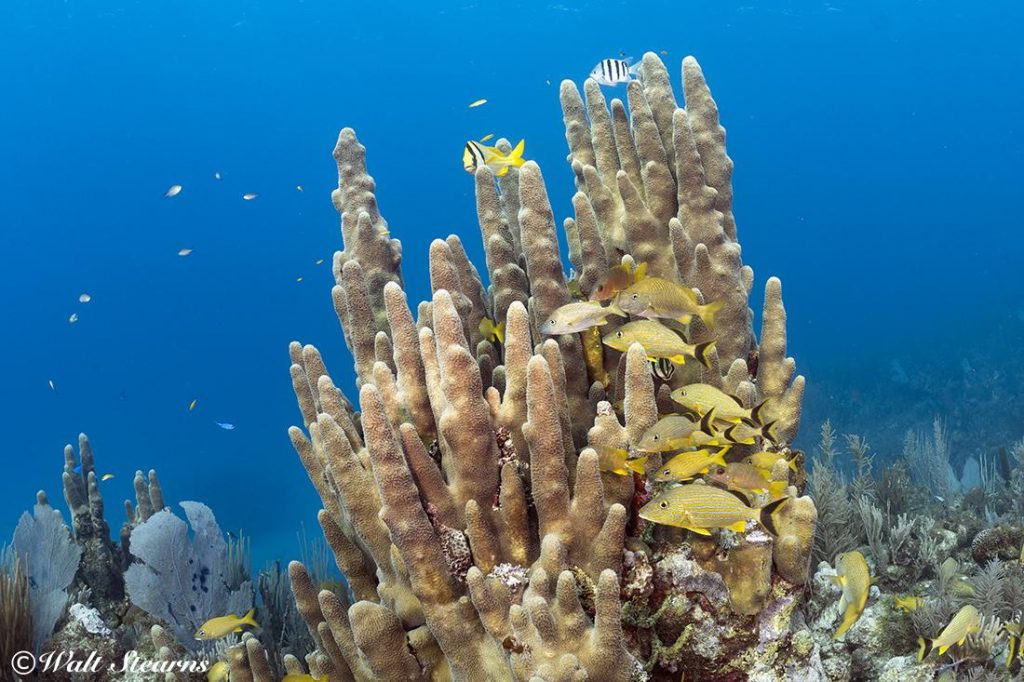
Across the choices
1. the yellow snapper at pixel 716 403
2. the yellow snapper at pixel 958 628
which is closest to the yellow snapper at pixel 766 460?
the yellow snapper at pixel 716 403

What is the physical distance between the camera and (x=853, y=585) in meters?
3.69

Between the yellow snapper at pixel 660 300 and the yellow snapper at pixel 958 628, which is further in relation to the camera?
the yellow snapper at pixel 958 628

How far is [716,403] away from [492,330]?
1452 millimetres

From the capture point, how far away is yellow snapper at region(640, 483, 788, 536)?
2801 mm

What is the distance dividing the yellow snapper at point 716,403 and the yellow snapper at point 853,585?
3.76ft

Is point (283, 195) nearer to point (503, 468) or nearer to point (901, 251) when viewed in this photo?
point (901, 251)

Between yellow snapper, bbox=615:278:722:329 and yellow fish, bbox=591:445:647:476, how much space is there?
0.76 m

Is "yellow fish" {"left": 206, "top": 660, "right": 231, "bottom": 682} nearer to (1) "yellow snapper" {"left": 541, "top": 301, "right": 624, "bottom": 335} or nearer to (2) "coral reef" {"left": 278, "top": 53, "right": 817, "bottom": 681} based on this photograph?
(2) "coral reef" {"left": 278, "top": 53, "right": 817, "bottom": 681}

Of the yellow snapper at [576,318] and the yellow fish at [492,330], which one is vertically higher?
the yellow fish at [492,330]

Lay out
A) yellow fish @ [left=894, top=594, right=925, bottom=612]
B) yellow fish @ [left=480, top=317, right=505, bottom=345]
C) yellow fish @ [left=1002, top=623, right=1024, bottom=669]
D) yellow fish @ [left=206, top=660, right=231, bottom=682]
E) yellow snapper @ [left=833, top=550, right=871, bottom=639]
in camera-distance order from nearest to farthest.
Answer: yellow snapper @ [left=833, top=550, right=871, bottom=639] → yellow fish @ [left=1002, top=623, right=1024, bottom=669] → yellow fish @ [left=480, top=317, right=505, bottom=345] → yellow fish @ [left=894, top=594, right=925, bottom=612] → yellow fish @ [left=206, top=660, right=231, bottom=682]

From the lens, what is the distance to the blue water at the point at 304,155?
67.1 m

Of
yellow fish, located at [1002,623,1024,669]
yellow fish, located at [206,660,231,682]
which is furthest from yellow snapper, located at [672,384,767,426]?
yellow fish, located at [206,660,231,682]

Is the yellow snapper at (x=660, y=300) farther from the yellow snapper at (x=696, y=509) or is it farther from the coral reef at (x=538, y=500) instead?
the yellow snapper at (x=696, y=509)

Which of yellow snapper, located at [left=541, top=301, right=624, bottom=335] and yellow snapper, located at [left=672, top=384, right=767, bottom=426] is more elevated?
yellow snapper, located at [left=541, top=301, right=624, bottom=335]
